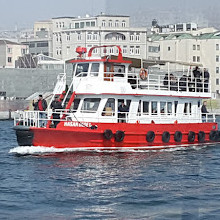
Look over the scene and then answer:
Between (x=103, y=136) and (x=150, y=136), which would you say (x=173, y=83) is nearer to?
(x=150, y=136)

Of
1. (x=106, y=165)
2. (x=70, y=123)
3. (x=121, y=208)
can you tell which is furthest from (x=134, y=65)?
(x=121, y=208)

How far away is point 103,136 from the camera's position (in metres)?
29.1

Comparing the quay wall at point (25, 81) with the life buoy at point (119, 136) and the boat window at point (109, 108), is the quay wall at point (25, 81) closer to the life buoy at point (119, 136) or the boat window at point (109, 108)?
the boat window at point (109, 108)

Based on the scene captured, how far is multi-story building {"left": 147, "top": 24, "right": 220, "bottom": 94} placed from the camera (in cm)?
12325

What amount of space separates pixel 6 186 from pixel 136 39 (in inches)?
4285

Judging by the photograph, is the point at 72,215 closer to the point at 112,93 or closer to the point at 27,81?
the point at 112,93

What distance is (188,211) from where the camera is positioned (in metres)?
17.8

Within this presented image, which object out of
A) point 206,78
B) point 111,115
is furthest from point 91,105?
point 206,78

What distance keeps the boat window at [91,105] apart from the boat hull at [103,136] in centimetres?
129

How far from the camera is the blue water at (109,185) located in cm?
1767

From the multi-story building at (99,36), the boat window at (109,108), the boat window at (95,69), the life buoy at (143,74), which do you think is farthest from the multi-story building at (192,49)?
the boat window at (109,108)

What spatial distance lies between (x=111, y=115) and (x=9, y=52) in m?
107

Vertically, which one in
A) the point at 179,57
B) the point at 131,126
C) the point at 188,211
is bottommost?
the point at 188,211

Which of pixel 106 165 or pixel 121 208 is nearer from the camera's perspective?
pixel 121 208
